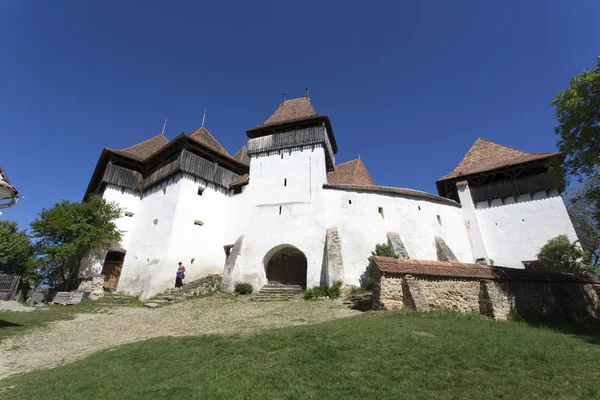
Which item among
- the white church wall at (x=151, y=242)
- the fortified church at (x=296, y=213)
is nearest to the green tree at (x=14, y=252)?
the fortified church at (x=296, y=213)

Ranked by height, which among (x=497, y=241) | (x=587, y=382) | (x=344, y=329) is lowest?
(x=587, y=382)

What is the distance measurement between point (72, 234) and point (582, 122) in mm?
23232

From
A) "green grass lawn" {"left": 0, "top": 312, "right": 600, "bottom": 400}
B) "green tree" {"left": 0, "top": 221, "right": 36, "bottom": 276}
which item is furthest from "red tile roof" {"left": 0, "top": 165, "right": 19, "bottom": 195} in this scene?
"green tree" {"left": 0, "top": 221, "right": 36, "bottom": 276}

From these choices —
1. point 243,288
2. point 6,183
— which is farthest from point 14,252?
point 6,183

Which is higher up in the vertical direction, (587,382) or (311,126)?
(311,126)

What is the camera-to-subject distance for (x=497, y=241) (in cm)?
1858

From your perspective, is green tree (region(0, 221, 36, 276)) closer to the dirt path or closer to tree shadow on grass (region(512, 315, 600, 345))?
the dirt path

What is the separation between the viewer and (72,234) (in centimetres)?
1678

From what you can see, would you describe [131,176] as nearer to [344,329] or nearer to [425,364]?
[344,329]

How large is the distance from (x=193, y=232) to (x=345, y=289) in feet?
31.3

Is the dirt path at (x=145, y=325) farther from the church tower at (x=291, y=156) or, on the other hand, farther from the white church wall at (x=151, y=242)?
the church tower at (x=291, y=156)

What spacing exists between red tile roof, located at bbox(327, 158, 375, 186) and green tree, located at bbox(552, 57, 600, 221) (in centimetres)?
1152

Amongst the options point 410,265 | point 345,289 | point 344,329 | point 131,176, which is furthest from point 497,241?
point 131,176

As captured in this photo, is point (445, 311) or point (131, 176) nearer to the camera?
point (445, 311)
